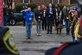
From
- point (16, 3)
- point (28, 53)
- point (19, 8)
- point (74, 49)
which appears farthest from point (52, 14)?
point (16, 3)

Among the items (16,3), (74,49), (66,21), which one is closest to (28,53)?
(66,21)

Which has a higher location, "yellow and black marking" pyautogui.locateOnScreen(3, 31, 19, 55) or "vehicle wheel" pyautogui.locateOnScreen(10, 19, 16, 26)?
"yellow and black marking" pyautogui.locateOnScreen(3, 31, 19, 55)

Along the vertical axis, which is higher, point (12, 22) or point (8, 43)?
point (8, 43)

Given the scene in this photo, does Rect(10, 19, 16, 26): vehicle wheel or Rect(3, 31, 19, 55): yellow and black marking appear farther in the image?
Rect(10, 19, 16, 26): vehicle wheel

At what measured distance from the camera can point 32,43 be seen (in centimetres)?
1712

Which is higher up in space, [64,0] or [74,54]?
[74,54]

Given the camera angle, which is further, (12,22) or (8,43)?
(12,22)

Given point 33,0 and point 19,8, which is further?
point 33,0

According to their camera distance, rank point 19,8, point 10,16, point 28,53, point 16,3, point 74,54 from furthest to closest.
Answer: point 16,3
point 19,8
point 10,16
point 28,53
point 74,54

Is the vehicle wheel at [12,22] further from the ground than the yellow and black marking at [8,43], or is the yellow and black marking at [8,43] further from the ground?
the yellow and black marking at [8,43]

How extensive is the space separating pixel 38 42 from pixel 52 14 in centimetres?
419

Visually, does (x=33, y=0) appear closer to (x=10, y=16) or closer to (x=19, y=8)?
(x=19, y=8)

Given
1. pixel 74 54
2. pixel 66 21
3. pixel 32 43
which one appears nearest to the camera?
pixel 74 54

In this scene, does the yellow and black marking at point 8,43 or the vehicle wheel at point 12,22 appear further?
the vehicle wheel at point 12,22
